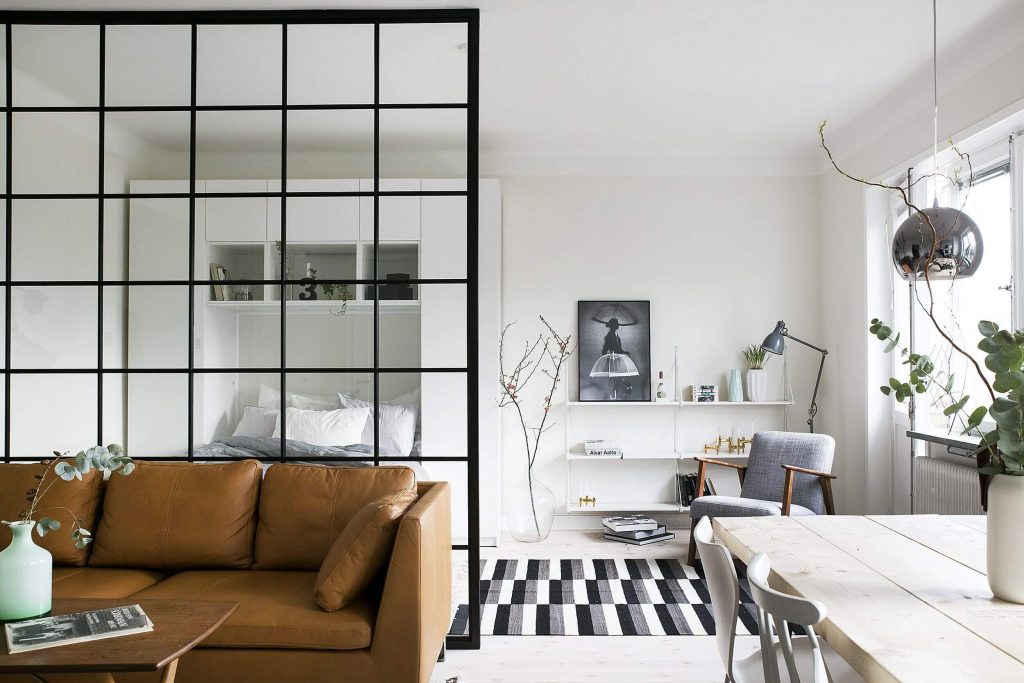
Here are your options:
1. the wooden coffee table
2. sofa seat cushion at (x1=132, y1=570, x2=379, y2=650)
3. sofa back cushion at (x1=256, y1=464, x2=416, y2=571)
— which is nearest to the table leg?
the wooden coffee table

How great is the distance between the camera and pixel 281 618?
2.23 m

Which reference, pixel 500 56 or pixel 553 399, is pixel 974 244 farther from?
pixel 553 399

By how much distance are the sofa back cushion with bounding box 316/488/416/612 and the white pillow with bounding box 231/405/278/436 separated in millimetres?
1064

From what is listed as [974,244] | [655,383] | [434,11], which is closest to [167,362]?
[434,11]

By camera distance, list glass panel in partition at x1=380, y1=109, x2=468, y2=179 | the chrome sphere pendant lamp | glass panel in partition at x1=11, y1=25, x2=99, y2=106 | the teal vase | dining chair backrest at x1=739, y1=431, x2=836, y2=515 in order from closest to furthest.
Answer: the teal vase → the chrome sphere pendant lamp → glass panel in partition at x1=11, y1=25, x2=99, y2=106 → glass panel in partition at x1=380, y1=109, x2=468, y2=179 → dining chair backrest at x1=739, y1=431, x2=836, y2=515

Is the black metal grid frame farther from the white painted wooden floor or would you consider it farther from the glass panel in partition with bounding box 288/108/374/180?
the glass panel in partition with bounding box 288/108/374/180

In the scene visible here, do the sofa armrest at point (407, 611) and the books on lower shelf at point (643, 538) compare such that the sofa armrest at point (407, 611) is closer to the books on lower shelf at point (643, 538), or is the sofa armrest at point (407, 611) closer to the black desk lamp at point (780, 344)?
the books on lower shelf at point (643, 538)

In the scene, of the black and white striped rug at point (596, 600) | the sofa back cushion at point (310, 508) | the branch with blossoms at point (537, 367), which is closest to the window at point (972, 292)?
the black and white striped rug at point (596, 600)

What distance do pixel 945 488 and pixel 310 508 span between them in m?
3.17

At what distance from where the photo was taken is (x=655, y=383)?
516 centimetres

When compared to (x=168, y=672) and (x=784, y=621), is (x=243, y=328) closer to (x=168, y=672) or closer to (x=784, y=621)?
(x=168, y=672)

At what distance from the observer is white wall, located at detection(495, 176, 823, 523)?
518cm

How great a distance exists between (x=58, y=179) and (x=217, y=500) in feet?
6.61

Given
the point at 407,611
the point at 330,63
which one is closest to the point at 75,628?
the point at 407,611
